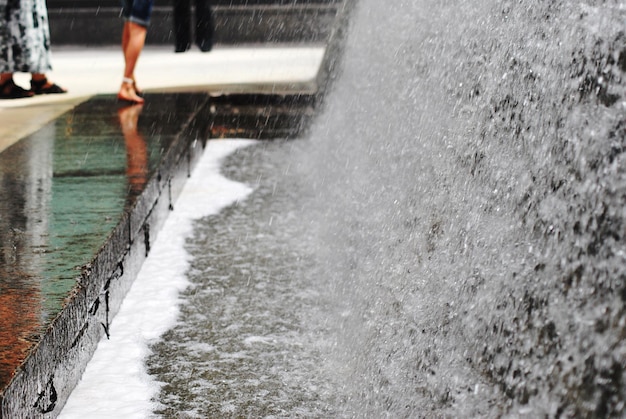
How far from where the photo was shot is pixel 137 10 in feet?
18.7

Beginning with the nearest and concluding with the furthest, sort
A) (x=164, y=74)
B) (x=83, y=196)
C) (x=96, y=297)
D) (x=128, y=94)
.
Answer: (x=96, y=297), (x=83, y=196), (x=128, y=94), (x=164, y=74)

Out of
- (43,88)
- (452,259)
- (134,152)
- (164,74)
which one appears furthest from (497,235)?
(164,74)

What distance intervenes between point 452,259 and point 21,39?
5389mm

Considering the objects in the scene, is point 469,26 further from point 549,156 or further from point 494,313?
point 494,313

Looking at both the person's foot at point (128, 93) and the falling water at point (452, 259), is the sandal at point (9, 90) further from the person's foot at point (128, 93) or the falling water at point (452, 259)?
the falling water at point (452, 259)

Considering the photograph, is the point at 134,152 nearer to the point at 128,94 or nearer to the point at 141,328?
the point at 141,328

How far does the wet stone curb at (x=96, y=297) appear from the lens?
1.95m

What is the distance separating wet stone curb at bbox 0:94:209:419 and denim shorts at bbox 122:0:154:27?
3.28 feet

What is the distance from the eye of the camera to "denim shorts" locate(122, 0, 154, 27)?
5.68m

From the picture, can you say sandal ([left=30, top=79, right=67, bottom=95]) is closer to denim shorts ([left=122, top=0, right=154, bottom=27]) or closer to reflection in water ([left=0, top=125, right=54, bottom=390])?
denim shorts ([left=122, top=0, right=154, bottom=27])

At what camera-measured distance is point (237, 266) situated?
3.46 meters

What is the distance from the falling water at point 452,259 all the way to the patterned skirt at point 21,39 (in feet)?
11.5

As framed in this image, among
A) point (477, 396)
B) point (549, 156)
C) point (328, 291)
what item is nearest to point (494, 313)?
point (477, 396)

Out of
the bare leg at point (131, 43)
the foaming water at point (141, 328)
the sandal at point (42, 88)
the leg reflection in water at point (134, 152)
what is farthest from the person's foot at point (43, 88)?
the foaming water at point (141, 328)
